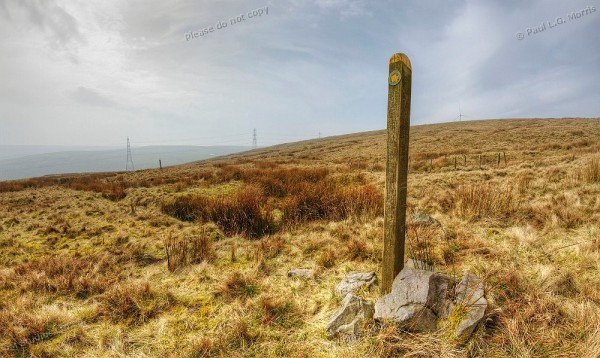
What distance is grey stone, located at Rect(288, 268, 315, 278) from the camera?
439cm

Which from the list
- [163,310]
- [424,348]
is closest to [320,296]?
[424,348]

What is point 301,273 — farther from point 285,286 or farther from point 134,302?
point 134,302

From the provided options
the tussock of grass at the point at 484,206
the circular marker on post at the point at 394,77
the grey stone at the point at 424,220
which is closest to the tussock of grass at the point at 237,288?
the circular marker on post at the point at 394,77

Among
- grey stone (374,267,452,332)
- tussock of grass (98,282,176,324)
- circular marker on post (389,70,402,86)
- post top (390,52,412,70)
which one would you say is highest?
post top (390,52,412,70)

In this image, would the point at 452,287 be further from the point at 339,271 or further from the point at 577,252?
the point at 577,252

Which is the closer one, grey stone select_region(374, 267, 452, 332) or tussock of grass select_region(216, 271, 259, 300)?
grey stone select_region(374, 267, 452, 332)

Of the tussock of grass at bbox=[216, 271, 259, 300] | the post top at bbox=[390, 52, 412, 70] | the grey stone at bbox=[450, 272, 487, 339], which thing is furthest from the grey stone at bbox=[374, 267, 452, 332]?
the post top at bbox=[390, 52, 412, 70]

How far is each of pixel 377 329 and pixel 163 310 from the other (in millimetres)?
2697

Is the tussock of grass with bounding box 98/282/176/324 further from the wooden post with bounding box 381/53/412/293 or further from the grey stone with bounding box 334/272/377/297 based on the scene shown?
the wooden post with bounding box 381/53/412/293

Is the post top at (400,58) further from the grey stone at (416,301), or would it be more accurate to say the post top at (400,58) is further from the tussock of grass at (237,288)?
the tussock of grass at (237,288)

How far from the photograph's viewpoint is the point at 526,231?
4922mm

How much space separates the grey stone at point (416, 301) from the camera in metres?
2.77

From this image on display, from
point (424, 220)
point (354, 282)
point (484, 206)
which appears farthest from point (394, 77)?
point (484, 206)

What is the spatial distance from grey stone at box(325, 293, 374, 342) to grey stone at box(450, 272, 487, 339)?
2.70 feet
